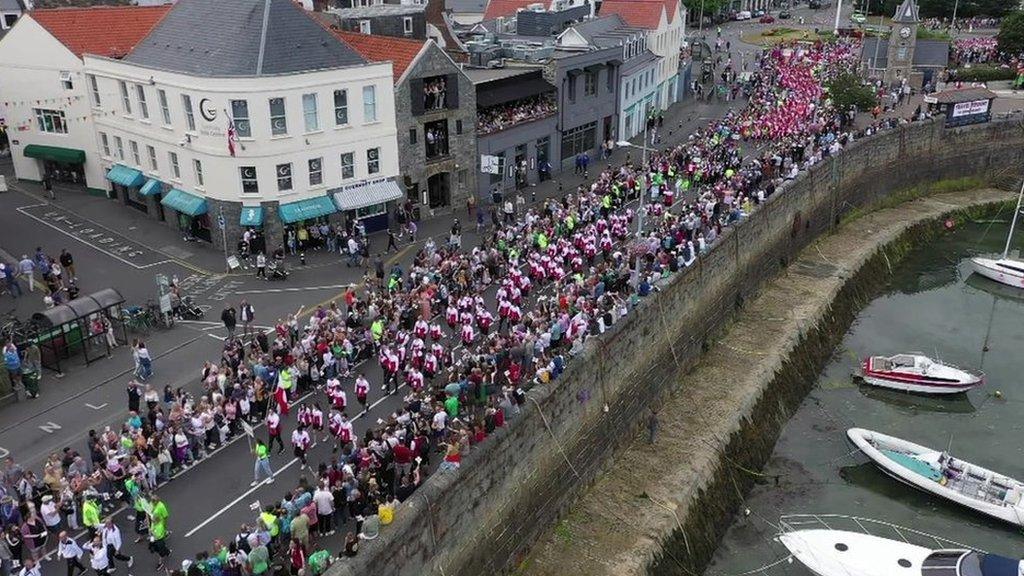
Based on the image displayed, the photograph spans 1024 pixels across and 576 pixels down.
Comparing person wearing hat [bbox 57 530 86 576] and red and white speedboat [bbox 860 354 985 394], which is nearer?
person wearing hat [bbox 57 530 86 576]

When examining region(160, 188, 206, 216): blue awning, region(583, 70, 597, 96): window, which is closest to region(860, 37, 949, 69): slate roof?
region(583, 70, 597, 96): window

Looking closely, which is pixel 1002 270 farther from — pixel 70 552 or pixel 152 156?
pixel 152 156

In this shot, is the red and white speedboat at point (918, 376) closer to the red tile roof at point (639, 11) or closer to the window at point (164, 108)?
the window at point (164, 108)

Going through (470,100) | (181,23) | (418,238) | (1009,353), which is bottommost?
(1009,353)

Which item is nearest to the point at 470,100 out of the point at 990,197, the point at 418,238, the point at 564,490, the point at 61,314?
the point at 418,238

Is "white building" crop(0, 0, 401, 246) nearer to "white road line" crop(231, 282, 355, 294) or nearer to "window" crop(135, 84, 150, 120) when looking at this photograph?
"window" crop(135, 84, 150, 120)

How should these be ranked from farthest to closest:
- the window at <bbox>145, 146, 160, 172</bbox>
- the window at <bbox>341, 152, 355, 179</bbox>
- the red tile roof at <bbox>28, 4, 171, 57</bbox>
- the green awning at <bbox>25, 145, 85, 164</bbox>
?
the green awning at <bbox>25, 145, 85, 164</bbox>
the red tile roof at <bbox>28, 4, 171, 57</bbox>
the window at <bbox>145, 146, 160, 172</bbox>
the window at <bbox>341, 152, 355, 179</bbox>

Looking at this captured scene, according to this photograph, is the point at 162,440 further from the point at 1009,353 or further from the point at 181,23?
the point at 1009,353
